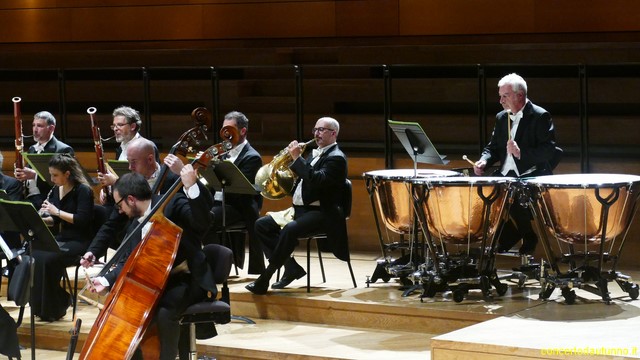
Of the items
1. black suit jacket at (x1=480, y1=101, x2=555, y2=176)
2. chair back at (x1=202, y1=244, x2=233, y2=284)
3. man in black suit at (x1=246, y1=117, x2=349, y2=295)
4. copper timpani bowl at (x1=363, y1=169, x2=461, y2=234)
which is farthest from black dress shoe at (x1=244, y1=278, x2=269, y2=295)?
black suit jacket at (x1=480, y1=101, x2=555, y2=176)

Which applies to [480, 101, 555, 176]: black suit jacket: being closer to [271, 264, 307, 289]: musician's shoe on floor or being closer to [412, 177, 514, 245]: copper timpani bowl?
[412, 177, 514, 245]: copper timpani bowl

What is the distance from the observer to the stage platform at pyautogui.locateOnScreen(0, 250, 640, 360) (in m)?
4.70

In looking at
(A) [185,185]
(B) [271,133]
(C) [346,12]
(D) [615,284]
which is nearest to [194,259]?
(A) [185,185]

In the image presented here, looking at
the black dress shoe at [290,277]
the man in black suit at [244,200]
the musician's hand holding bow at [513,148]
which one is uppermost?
the musician's hand holding bow at [513,148]

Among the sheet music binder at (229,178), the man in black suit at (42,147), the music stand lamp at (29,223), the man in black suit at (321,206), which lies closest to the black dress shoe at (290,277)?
the man in black suit at (321,206)

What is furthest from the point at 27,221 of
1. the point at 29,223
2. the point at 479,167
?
the point at 479,167

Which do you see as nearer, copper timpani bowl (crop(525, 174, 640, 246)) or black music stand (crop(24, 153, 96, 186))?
copper timpani bowl (crop(525, 174, 640, 246))

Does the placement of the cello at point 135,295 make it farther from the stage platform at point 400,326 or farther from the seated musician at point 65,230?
the seated musician at point 65,230

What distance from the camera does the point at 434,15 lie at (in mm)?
8484

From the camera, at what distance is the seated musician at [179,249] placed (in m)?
4.75

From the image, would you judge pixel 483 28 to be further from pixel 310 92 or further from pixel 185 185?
pixel 185 185

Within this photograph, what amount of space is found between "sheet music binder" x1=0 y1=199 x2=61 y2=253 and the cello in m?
0.81

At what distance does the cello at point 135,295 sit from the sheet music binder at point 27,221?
0.81 m

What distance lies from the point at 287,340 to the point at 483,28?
3.51 m
